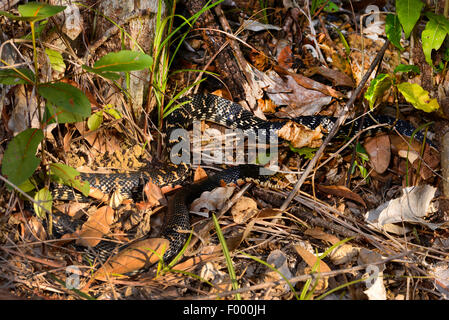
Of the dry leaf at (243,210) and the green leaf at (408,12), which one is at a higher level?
the green leaf at (408,12)

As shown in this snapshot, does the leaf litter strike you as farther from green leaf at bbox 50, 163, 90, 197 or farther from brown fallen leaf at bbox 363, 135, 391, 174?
green leaf at bbox 50, 163, 90, 197

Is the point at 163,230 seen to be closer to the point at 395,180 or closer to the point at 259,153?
the point at 259,153

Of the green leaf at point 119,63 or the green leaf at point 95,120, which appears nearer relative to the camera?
the green leaf at point 119,63

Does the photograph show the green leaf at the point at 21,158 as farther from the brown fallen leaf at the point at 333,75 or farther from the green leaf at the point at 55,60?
the brown fallen leaf at the point at 333,75

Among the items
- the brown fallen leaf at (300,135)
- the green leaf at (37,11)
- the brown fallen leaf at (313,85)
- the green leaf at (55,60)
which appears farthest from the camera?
the brown fallen leaf at (313,85)

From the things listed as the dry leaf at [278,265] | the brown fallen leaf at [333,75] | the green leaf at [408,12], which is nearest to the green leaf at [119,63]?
the dry leaf at [278,265]

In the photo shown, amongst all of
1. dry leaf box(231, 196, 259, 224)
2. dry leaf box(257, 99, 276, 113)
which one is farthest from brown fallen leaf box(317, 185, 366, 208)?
dry leaf box(257, 99, 276, 113)

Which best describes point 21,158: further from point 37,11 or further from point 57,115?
point 37,11
